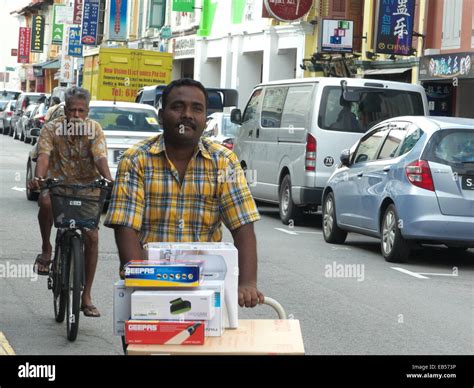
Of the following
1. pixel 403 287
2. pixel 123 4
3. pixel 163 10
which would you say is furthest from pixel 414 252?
pixel 123 4

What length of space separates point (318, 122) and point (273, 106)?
6.34ft

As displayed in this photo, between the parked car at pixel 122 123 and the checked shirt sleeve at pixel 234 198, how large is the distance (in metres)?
13.6

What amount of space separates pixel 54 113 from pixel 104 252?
4.91 m

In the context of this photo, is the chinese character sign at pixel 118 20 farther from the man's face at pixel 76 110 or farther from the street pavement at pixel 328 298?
the man's face at pixel 76 110

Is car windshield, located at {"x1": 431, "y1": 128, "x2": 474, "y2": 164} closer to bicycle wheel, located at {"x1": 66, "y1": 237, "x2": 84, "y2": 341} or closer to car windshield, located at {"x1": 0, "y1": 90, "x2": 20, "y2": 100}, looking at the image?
bicycle wheel, located at {"x1": 66, "y1": 237, "x2": 84, "y2": 341}

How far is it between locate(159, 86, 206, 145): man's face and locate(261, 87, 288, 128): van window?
14566mm

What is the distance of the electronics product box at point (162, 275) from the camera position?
476 cm

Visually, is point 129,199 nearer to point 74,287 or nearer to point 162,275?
point 162,275

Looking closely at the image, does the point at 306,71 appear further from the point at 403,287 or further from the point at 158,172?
the point at 158,172

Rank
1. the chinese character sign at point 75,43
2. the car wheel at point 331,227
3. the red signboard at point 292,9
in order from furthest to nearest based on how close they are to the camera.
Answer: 1. the chinese character sign at point 75,43
2. the red signboard at point 292,9
3. the car wheel at point 331,227

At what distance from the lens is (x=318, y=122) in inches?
738

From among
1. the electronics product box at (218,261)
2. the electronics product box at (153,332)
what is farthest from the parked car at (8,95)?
the electronics product box at (153,332)

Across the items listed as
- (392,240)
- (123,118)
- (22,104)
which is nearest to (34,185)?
(392,240)

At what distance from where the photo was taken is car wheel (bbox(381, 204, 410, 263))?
14664 mm
